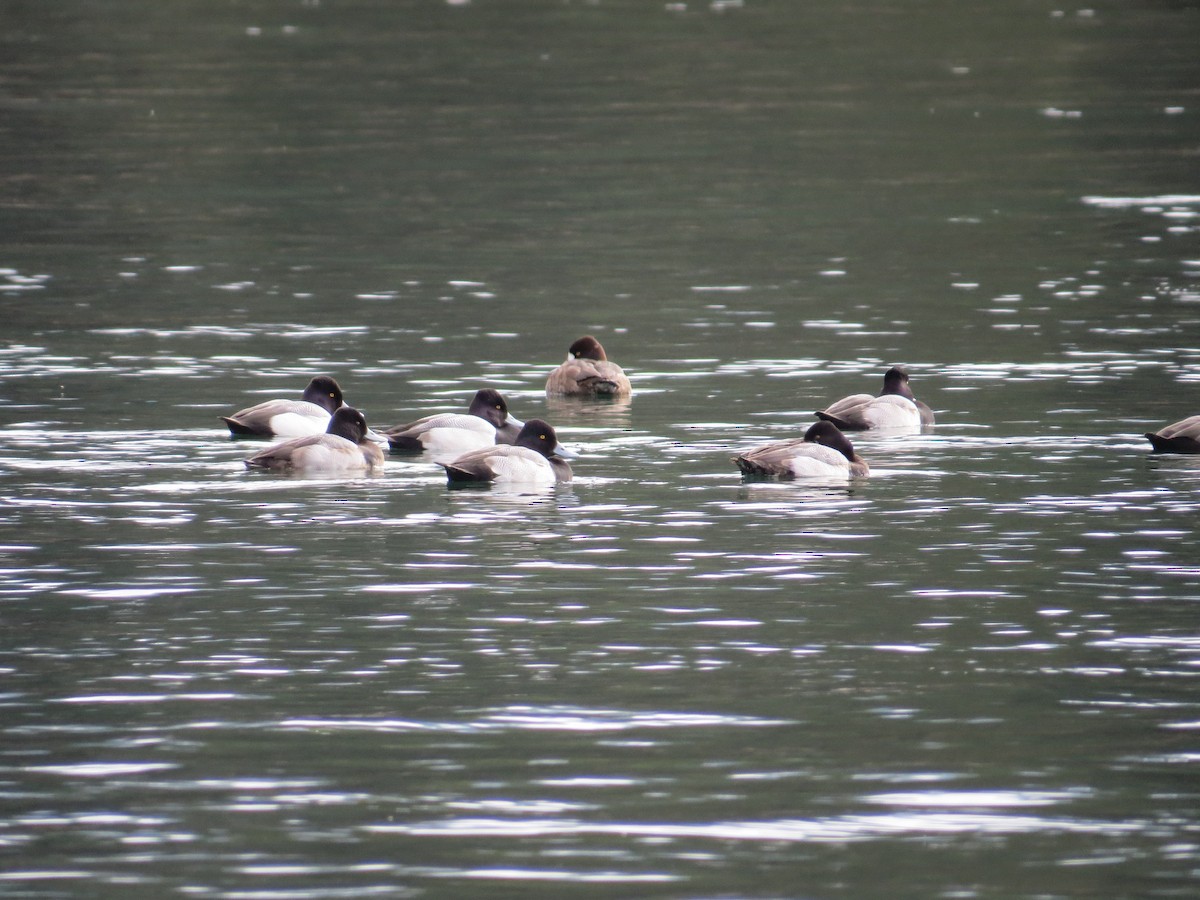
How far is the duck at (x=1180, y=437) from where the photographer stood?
20734 millimetres

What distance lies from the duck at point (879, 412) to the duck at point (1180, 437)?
270cm

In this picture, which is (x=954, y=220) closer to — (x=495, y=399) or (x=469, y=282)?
(x=469, y=282)

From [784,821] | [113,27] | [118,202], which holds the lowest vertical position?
[784,821]

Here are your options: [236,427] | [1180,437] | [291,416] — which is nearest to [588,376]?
[291,416]

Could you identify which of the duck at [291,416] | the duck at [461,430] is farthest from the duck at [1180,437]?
the duck at [291,416]

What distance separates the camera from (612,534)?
1794 centimetres

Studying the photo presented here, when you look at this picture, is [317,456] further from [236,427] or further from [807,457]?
[807,457]

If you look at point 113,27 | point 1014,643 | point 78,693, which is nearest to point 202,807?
point 78,693

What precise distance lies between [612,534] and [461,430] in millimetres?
4066

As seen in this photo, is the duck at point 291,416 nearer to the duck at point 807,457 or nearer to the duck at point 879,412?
the duck at point 807,457

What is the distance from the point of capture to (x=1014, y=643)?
14.4m

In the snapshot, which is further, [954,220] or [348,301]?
[954,220]

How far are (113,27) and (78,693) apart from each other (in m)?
65.1

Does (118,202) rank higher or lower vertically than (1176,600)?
higher
